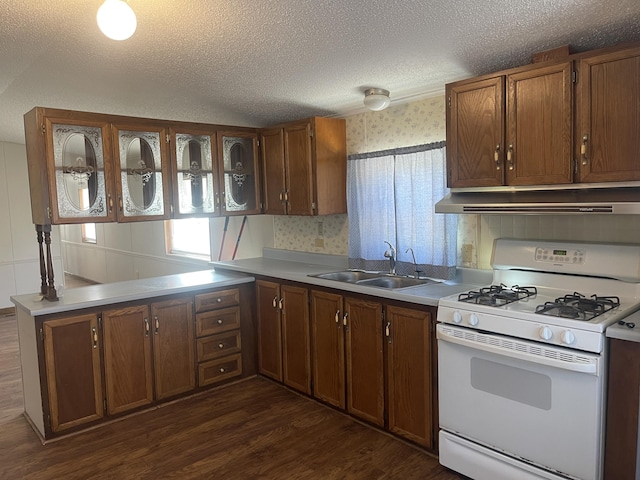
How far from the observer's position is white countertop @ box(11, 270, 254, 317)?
9.76 feet

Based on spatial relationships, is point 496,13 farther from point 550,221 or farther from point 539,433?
point 539,433

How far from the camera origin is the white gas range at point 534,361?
6.53 ft

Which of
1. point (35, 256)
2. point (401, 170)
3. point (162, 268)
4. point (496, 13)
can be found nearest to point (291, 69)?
point (401, 170)

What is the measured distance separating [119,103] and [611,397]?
380cm

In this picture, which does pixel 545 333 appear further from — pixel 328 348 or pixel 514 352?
pixel 328 348

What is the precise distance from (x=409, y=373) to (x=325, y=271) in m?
1.19

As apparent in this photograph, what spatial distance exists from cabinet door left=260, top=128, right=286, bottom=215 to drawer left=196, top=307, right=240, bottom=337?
914 millimetres

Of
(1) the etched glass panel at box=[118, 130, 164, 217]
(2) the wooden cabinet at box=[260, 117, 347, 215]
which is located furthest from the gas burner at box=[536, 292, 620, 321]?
(1) the etched glass panel at box=[118, 130, 164, 217]

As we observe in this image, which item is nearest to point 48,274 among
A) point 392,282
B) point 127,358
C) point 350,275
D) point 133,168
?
point 127,358

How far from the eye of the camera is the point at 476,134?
102 inches

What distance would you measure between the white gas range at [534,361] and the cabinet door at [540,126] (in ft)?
1.48

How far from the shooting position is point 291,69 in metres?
3.00

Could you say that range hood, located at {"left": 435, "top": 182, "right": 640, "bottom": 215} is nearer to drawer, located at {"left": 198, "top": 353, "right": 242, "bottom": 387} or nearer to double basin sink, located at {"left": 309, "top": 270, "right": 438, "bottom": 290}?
double basin sink, located at {"left": 309, "top": 270, "right": 438, "bottom": 290}

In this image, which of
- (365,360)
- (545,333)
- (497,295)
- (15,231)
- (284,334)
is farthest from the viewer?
(15,231)
